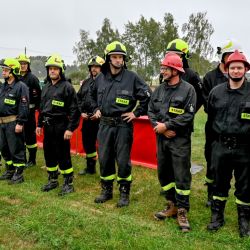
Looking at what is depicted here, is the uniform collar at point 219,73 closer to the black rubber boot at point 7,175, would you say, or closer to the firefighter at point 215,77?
the firefighter at point 215,77

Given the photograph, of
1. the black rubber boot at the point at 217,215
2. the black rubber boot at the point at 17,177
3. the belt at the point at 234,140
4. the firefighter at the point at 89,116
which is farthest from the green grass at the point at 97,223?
the belt at the point at 234,140

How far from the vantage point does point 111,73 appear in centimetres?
552

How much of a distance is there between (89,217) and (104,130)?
135 cm

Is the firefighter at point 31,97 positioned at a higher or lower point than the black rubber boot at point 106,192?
higher

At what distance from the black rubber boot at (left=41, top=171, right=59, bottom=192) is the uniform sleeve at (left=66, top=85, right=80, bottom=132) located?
1094 millimetres

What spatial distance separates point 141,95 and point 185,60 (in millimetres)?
944

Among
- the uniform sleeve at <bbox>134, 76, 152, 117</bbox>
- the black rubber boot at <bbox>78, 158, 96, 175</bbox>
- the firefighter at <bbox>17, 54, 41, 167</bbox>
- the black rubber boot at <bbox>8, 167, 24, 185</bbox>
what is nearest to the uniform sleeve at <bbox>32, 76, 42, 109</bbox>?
the firefighter at <bbox>17, 54, 41, 167</bbox>

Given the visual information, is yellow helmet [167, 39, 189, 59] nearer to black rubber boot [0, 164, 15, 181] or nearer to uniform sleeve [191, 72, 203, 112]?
uniform sleeve [191, 72, 203, 112]

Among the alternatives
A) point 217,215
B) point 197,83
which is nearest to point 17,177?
point 197,83

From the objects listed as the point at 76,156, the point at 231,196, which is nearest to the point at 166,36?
the point at 76,156

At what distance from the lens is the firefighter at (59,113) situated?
591 centimetres

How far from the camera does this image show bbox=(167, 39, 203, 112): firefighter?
5480 millimetres

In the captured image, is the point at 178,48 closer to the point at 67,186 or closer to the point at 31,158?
the point at 67,186

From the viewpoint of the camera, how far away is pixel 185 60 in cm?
564
